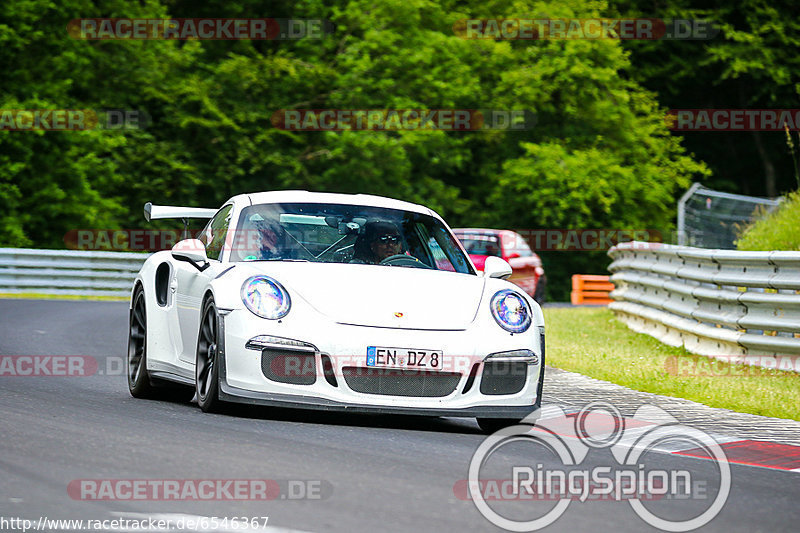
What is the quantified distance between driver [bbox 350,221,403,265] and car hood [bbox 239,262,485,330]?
1.21 ft

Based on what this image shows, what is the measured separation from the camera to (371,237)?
877 cm

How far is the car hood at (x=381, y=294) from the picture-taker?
25.0 feet

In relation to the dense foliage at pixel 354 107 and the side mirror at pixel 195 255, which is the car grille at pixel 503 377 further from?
the dense foliage at pixel 354 107

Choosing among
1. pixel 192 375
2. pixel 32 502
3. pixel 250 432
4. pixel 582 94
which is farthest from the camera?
pixel 582 94

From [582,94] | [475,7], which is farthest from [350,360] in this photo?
[475,7]

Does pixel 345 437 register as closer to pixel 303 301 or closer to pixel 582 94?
pixel 303 301

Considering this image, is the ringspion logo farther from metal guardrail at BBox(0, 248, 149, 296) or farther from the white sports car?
metal guardrail at BBox(0, 248, 149, 296)

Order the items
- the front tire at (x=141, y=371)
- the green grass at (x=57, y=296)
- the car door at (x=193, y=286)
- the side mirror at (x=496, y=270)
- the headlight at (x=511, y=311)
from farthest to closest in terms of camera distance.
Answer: the green grass at (x=57, y=296)
the front tire at (x=141, y=371)
the side mirror at (x=496, y=270)
the car door at (x=193, y=286)
the headlight at (x=511, y=311)

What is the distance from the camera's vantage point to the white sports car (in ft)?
24.6

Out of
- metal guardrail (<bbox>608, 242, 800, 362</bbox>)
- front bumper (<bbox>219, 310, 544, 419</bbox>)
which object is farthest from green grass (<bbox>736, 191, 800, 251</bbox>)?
front bumper (<bbox>219, 310, 544, 419</bbox>)

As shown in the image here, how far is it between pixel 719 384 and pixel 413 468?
5.43m

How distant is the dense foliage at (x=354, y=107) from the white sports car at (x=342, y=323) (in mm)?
25105

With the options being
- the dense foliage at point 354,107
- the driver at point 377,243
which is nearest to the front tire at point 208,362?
the driver at point 377,243

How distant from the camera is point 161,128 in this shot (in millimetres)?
39844
